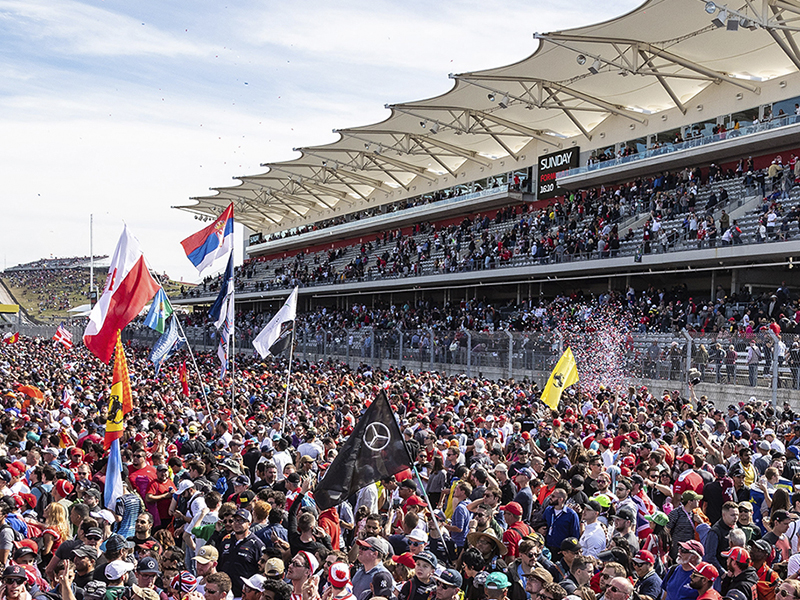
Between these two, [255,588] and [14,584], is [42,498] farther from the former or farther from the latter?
[255,588]

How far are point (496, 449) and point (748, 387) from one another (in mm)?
10916

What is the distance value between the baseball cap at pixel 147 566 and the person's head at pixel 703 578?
3.68 meters

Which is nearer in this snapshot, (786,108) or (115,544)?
(115,544)

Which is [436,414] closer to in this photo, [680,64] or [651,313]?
[651,313]

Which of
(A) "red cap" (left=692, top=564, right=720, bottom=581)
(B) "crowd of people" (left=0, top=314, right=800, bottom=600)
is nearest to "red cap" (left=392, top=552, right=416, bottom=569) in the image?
(B) "crowd of people" (left=0, top=314, right=800, bottom=600)

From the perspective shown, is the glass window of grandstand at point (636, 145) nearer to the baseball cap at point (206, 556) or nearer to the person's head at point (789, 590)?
the person's head at point (789, 590)

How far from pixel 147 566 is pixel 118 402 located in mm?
3860

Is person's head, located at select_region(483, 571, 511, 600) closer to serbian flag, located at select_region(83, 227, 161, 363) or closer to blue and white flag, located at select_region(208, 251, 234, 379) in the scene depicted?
serbian flag, located at select_region(83, 227, 161, 363)

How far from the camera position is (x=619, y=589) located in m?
5.49

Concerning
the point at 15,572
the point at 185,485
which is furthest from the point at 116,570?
the point at 185,485

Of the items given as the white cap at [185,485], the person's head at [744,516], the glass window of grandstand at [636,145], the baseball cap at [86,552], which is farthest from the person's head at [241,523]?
the glass window of grandstand at [636,145]

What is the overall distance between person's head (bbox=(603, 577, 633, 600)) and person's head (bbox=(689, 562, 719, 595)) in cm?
68

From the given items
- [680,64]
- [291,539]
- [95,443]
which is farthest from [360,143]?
[291,539]

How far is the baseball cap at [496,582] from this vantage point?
5.56m
